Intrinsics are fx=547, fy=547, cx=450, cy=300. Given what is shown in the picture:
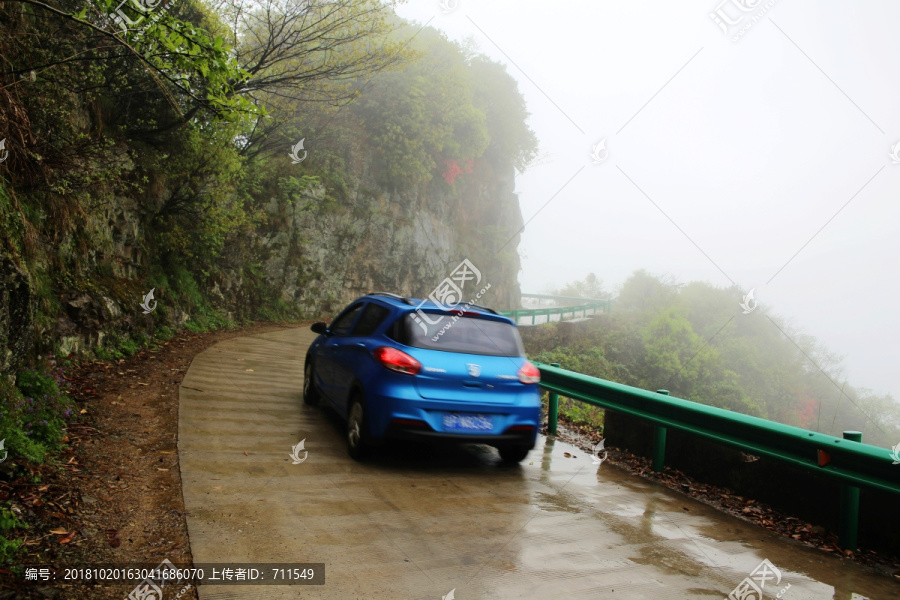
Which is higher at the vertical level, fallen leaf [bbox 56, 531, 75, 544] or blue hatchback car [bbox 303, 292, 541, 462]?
blue hatchback car [bbox 303, 292, 541, 462]

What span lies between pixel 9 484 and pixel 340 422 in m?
3.83

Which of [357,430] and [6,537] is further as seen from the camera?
[357,430]

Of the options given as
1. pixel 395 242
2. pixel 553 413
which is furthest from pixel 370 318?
pixel 395 242

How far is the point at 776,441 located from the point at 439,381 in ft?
9.97

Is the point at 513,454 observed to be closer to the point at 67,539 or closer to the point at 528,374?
the point at 528,374

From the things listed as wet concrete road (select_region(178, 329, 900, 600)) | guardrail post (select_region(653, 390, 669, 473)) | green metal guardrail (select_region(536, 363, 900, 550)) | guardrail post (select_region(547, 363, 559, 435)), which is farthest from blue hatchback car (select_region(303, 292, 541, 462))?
guardrail post (select_region(547, 363, 559, 435))

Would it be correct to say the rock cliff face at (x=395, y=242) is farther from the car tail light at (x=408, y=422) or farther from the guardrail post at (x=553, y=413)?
the car tail light at (x=408, y=422)

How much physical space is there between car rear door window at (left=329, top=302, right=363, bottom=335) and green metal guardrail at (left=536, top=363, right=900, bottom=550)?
3153mm

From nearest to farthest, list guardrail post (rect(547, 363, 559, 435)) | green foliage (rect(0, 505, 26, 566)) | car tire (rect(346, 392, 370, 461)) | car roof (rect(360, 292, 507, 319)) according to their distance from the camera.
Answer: green foliage (rect(0, 505, 26, 566)), car tire (rect(346, 392, 370, 461)), car roof (rect(360, 292, 507, 319)), guardrail post (rect(547, 363, 559, 435))

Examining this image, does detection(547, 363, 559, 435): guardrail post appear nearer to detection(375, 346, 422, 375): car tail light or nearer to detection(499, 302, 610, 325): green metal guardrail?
detection(375, 346, 422, 375): car tail light

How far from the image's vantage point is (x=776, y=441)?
189 inches

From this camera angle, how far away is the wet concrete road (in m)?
3.39

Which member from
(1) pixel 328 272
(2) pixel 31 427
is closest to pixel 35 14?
(2) pixel 31 427

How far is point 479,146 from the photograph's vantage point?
34.6m
